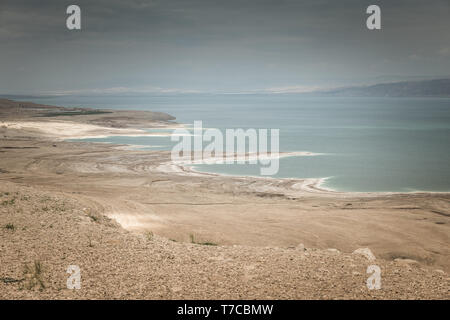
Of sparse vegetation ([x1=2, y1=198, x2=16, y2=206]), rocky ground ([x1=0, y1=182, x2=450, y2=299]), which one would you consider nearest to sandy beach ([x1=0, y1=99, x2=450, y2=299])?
rocky ground ([x1=0, y1=182, x2=450, y2=299])

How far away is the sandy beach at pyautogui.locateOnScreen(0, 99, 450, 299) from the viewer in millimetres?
6613

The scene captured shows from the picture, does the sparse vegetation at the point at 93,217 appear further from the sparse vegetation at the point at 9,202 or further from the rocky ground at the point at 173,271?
the sparse vegetation at the point at 9,202

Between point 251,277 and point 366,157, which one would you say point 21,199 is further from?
point 366,157

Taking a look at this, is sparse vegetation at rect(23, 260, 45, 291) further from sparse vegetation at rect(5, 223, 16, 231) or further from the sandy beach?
sparse vegetation at rect(5, 223, 16, 231)

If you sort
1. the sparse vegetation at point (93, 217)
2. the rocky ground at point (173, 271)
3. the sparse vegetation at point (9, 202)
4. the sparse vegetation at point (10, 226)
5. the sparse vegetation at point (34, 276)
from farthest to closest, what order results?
1. the sparse vegetation at point (9, 202)
2. the sparse vegetation at point (93, 217)
3. the sparse vegetation at point (10, 226)
4. the sparse vegetation at point (34, 276)
5. the rocky ground at point (173, 271)

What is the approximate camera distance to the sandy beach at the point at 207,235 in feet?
21.7

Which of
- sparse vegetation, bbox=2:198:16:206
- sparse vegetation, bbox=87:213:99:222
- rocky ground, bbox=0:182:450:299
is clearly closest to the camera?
rocky ground, bbox=0:182:450:299

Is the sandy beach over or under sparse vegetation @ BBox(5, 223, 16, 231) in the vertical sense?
under

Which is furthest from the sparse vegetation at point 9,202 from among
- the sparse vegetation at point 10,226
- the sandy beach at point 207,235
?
the sparse vegetation at point 10,226

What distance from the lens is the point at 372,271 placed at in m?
7.04

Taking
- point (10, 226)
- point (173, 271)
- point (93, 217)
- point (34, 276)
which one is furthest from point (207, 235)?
point (34, 276)

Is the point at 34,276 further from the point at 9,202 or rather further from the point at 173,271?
the point at 9,202
